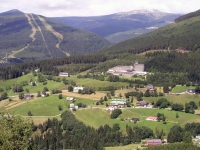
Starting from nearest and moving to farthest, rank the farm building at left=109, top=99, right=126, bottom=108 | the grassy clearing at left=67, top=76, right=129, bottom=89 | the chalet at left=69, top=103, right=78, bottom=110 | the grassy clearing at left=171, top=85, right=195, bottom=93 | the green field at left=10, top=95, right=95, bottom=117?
the farm building at left=109, top=99, right=126, bottom=108, the chalet at left=69, top=103, right=78, bottom=110, the green field at left=10, top=95, right=95, bottom=117, the grassy clearing at left=171, top=85, right=195, bottom=93, the grassy clearing at left=67, top=76, right=129, bottom=89

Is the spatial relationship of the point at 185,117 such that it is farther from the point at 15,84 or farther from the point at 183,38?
the point at 183,38

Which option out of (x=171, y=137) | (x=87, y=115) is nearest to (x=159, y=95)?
(x=87, y=115)

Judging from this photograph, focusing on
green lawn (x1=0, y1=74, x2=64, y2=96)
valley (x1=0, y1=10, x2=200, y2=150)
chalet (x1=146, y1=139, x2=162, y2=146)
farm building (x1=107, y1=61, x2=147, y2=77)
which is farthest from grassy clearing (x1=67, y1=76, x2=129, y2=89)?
chalet (x1=146, y1=139, x2=162, y2=146)

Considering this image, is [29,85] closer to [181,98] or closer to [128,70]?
[128,70]

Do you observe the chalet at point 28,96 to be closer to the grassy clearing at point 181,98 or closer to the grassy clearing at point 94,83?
the grassy clearing at point 94,83

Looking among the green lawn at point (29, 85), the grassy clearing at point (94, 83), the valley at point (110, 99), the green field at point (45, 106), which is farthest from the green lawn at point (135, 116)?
the green lawn at point (29, 85)

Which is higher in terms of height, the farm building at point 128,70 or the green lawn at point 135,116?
the farm building at point 128,70

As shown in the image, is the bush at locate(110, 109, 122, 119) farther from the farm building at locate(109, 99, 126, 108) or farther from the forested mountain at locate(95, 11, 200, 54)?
the forested mountain at locate(95, 11, 200, 54)

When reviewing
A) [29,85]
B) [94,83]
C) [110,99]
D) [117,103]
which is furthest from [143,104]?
[29,85]
